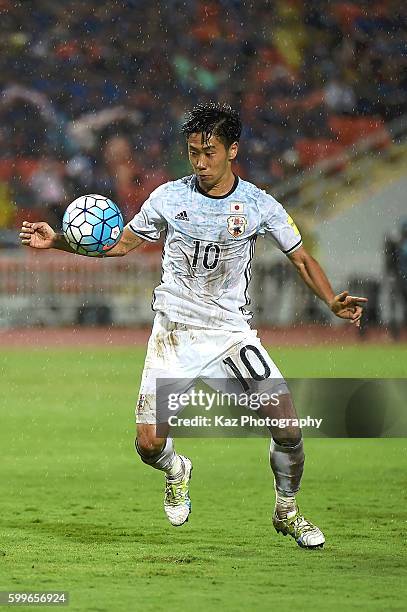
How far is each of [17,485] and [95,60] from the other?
Answer: 15.9 metres

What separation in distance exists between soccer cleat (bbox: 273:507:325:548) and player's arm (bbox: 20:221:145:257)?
4.64ft

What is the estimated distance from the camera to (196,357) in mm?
5238

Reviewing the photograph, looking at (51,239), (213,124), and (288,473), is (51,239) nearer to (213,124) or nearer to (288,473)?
(213,124)

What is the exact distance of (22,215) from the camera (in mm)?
19641

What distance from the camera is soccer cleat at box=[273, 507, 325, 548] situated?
5.08 meters

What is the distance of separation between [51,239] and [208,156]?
809 millimetres

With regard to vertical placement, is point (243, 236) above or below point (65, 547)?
above

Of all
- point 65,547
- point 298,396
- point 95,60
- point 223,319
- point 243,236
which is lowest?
point 298,396

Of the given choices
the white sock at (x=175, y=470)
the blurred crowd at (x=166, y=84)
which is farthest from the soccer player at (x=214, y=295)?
the blurred crowd at (x=166, y=84)

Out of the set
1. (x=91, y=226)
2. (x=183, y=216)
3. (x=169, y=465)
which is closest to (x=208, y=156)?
(x=183, y=216)

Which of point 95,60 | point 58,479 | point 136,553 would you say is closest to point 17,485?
point 58,479

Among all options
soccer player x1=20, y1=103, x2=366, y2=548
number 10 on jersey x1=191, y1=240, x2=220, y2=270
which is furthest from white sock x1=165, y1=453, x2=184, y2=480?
number 10 on jersey x1=191, y1=240, x2=220, y2=270

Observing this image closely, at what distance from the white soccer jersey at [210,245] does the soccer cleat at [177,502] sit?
0.77 metres

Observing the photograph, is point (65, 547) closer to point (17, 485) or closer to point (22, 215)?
point (17, 485)
